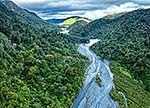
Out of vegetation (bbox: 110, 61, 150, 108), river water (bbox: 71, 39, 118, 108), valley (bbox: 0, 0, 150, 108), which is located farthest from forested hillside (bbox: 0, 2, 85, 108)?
vegetation (bbox: 110, 61, 150, 108)

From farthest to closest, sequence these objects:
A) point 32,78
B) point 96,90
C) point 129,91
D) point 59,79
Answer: point 129,91 → point 96,90 → point 59,79 → point 32,78

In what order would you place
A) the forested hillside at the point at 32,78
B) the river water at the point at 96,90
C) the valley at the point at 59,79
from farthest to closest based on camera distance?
the river water at the point at 96,90, the valley at the point at 59,79, the forested hillside at the point at 32,78

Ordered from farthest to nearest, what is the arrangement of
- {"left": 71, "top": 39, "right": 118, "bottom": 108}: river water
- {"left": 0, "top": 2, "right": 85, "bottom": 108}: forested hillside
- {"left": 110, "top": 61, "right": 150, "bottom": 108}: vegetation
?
{"left": 110, "top": 61, "right": 150, "bottom": 108}: vegetation, {"left": 71, "top": 39, "right": 118, "bottom": 108}: river water, {"left": 0, "top": 2, "right": 85, "bottom": 108}: forested hillside

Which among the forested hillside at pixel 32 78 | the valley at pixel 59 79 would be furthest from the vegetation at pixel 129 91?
the forested hillside at pixel 32 78

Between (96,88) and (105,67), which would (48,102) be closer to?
(96,88)

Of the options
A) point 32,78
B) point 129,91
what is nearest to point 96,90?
point 129,91

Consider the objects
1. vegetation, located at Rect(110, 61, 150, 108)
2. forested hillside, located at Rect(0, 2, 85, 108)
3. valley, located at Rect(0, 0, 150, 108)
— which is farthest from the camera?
vegetation, located at Rect(110, 61, 150, 108)

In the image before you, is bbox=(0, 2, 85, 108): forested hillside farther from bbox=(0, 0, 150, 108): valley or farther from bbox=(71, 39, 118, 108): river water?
bbox=(71, 39, 118, 108): river water

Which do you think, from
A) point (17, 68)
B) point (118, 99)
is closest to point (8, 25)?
point (17, 68)

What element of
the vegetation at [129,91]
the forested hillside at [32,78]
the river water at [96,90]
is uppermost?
the forested hillside at [32,78]

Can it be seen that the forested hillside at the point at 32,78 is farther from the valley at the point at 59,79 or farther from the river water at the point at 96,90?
the river water at the point at 96,90

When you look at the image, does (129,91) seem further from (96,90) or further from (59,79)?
(59,79)
